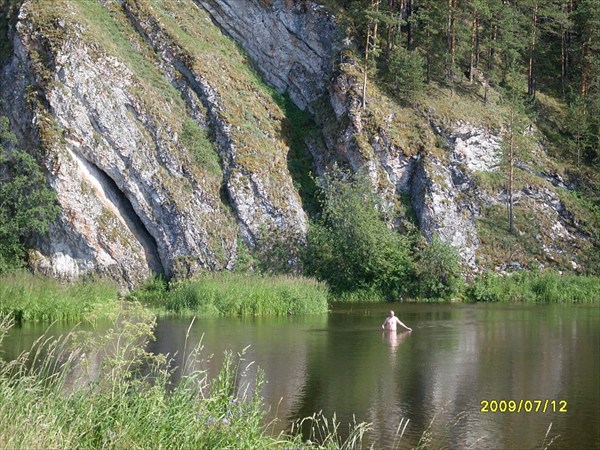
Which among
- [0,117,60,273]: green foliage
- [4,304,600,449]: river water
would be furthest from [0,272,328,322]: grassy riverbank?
[0,117,60,273]: green foliage

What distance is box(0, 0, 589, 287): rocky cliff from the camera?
37.5m

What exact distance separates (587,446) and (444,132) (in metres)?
34.8

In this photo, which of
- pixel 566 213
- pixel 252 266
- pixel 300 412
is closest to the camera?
pixel 300 412

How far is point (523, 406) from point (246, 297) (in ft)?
59.2

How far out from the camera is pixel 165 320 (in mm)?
28359

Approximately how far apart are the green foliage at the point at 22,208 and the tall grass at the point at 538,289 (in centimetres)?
2232

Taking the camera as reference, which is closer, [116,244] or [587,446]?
[587,446]

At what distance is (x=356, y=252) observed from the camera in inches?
1528

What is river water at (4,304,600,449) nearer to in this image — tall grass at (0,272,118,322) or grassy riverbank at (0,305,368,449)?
grassy riverbank at (0,305,368,449)

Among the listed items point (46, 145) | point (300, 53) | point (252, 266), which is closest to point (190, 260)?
point (252, 266)

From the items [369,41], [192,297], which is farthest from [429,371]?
[369,41]

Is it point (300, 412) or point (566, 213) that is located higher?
point (566, 213)

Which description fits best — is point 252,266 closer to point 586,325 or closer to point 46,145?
point 46,145

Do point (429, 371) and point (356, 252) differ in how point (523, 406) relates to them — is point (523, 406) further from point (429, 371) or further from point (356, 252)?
point (356, 252)
